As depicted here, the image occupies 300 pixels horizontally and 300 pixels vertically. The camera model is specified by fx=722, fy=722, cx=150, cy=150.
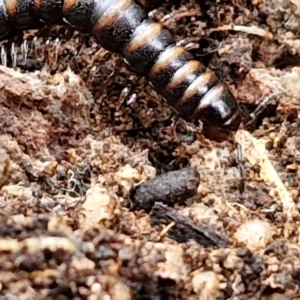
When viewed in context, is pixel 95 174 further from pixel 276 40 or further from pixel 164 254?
pixel 276 40

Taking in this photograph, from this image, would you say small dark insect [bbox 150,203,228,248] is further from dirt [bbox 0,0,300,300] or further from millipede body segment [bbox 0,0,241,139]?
millipede body segment [bbox 0,0,241,139]

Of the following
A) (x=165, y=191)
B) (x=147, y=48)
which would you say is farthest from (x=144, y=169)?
(x=147, y=48)

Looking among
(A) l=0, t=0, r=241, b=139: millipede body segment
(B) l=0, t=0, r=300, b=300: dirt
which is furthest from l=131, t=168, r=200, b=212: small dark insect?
(A) l=0, t=0, r=241, b=139: millipede body segment

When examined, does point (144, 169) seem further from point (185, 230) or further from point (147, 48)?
point (147, 48)

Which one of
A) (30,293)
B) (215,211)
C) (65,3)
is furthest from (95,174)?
(65,3)

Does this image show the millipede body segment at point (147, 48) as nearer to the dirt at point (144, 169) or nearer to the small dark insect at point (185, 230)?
the dirt at point (144, 169)
